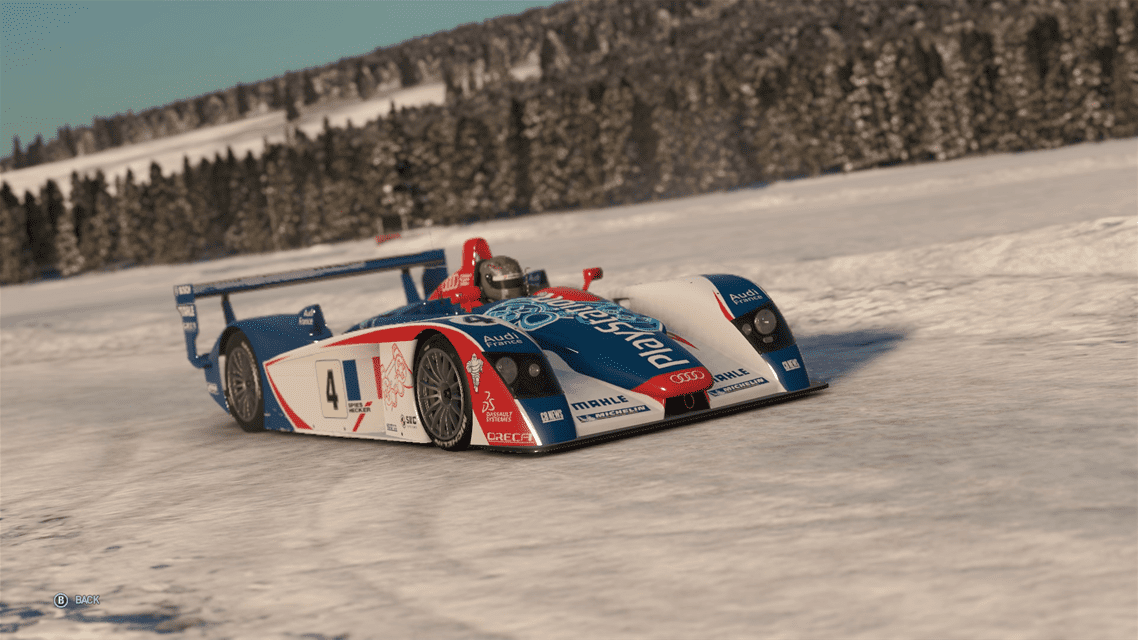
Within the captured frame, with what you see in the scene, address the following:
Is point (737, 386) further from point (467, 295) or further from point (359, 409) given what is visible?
point (359, 409)

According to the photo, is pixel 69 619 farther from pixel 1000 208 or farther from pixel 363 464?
pixel 1000 208

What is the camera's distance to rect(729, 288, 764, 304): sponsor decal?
781 centimetres

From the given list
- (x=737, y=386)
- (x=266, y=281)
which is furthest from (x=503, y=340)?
(x=266, y=281)

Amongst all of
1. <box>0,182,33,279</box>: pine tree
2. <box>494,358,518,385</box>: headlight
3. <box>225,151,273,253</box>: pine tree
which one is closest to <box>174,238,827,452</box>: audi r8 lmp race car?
<box>494,358,518,385</box>: headlight

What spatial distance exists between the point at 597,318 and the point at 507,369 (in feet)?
4.37

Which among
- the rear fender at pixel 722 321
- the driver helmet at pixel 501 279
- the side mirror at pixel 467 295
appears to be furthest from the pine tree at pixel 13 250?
the rear fender at pixel 722 321

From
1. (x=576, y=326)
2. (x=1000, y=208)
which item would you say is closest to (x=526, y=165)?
(x=1000, y=208)

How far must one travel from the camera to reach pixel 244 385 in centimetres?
961

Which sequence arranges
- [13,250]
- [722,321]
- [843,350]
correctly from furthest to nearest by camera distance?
[13,250]
[843,350]
[722,321]

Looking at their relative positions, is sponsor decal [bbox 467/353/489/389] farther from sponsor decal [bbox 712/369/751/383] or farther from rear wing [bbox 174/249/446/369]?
rear wing [bbox 174/249/446/369]

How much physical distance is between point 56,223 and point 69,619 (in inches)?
4005

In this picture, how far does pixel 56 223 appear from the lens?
95.9 meters

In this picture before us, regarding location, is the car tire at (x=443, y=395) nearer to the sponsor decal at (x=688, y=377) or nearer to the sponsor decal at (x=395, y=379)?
the sponsor decal at (x=395, y=379)

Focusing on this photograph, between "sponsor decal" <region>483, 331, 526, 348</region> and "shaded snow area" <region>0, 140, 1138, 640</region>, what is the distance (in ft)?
2.24
